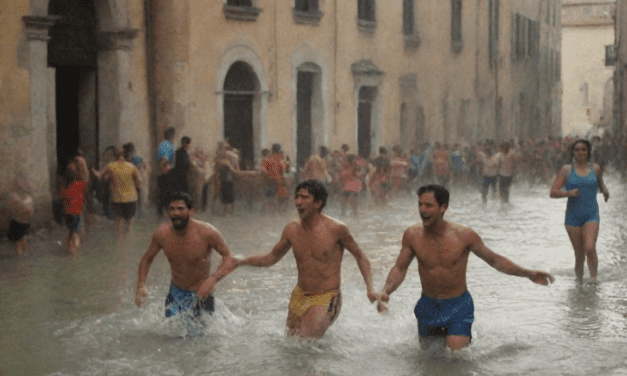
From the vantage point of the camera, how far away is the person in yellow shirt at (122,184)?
14523mm

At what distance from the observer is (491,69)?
119 ft

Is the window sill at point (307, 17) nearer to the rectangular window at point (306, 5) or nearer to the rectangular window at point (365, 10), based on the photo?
the rectangular window at point (306, 5)

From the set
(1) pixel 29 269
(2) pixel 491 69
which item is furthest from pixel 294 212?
(2) pixel 491 69

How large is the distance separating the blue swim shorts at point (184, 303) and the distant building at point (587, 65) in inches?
2388

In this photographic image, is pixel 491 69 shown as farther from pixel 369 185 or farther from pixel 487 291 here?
pixel 487 291

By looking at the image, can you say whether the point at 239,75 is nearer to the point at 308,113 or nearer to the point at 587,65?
the point at 308,113

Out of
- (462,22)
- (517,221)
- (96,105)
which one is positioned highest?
(462,22)

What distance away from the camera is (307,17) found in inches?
938

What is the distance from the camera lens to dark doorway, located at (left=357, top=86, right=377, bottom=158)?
26.9 m

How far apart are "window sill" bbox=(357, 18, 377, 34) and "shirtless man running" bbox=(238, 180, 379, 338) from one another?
63.6ft

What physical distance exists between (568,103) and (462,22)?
121ft

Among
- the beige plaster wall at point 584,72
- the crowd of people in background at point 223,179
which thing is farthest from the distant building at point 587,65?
the crowd of people in background at point 223,179

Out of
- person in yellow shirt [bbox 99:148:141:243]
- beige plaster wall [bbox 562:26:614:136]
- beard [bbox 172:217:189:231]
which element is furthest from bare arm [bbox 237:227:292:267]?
beige plaster wall [bbox 562:26:614:136]

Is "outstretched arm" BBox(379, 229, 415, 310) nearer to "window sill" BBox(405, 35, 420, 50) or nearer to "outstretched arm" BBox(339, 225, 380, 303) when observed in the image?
"outstretched arm" BBox(339, 225, 380, 303)
